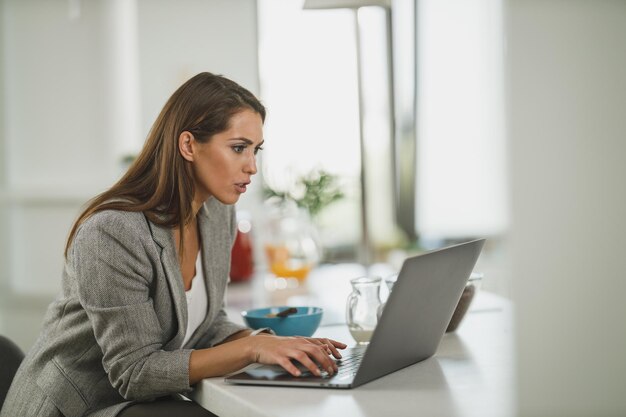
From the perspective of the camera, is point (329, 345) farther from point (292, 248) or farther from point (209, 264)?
point (292, 248)

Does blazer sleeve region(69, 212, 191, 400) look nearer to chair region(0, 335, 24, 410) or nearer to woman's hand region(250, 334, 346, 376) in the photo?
woman's hand region(250, 334, 346, 376)

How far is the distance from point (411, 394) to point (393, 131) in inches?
158

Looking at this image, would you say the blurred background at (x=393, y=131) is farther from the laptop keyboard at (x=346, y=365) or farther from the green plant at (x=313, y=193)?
the laptop keyboard at (x=346, y=365)

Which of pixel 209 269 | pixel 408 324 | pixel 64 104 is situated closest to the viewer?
pixel 408 324

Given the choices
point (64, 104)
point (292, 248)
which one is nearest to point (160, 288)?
point (292, 248)

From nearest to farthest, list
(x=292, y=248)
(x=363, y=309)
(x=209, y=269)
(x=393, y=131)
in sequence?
(x=363, y=309)
(x=209, y=269)
(x=292, y=248)
(x=393, y=131)

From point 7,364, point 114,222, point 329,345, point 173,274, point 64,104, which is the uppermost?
point 64,104

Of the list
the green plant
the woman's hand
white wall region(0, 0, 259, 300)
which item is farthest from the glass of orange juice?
the woman's hand

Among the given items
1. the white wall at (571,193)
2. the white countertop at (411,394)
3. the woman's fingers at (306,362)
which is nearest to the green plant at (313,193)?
the white countertop at (411,394)

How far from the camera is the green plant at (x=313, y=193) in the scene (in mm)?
3068

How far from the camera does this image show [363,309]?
1.67m

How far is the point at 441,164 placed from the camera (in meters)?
5.27

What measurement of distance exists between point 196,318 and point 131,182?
0.33 metres

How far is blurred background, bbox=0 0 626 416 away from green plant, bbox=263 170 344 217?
0.09ft
